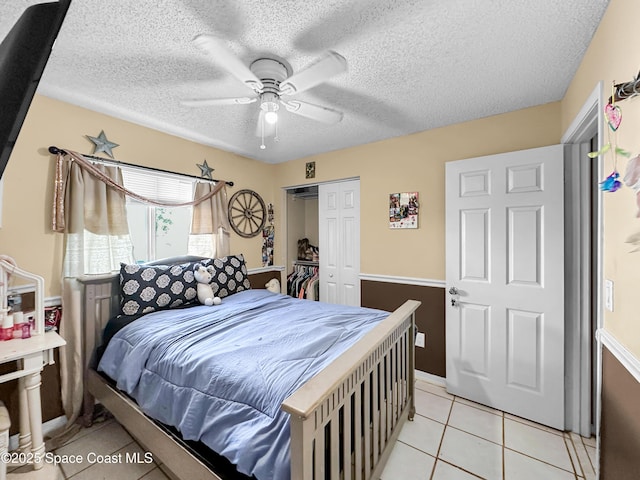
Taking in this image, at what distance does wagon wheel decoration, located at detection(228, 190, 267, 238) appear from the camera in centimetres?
341

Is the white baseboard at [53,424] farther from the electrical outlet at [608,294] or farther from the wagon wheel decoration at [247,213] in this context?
the electrical outlet at [608,294]

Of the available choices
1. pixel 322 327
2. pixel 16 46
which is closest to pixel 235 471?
pixel 322 327

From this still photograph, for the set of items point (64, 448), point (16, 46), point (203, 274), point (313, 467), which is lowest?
point (64, 448)

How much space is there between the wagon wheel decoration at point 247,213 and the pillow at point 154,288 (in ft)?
3.11

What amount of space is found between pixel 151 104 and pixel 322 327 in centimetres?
208

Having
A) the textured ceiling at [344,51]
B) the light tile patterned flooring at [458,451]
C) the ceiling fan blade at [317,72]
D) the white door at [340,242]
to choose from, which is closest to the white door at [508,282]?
the light tile patterned flooring at [458,451]

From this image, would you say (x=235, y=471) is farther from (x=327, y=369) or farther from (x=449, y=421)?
(x=449, y=421)

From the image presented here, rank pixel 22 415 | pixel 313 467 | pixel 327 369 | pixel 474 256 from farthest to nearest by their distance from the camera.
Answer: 1. pixel 474 256
2. pixel 22 415
3. pixel 327 369
4. pixel 313 467

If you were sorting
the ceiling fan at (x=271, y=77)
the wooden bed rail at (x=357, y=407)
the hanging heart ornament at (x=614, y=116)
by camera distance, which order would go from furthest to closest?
1. the ceiling fan at (x=271, y=77)
2. the hanging heart ornament at (x=614, y=116)
3. the wooden bed rail at (x=357, y=407)

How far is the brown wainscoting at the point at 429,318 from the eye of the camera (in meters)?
2.68

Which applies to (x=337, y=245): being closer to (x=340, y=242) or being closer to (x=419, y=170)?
(x=340, y=242)

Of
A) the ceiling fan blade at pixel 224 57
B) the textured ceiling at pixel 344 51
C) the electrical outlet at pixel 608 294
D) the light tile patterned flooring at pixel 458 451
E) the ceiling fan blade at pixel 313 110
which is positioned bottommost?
the light tile patterned flooring at pixel 458 451

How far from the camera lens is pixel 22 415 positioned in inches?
68.7

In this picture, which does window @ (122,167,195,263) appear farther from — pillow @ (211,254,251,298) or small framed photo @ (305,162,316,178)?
small framed photo @ (305,162,316,178)
